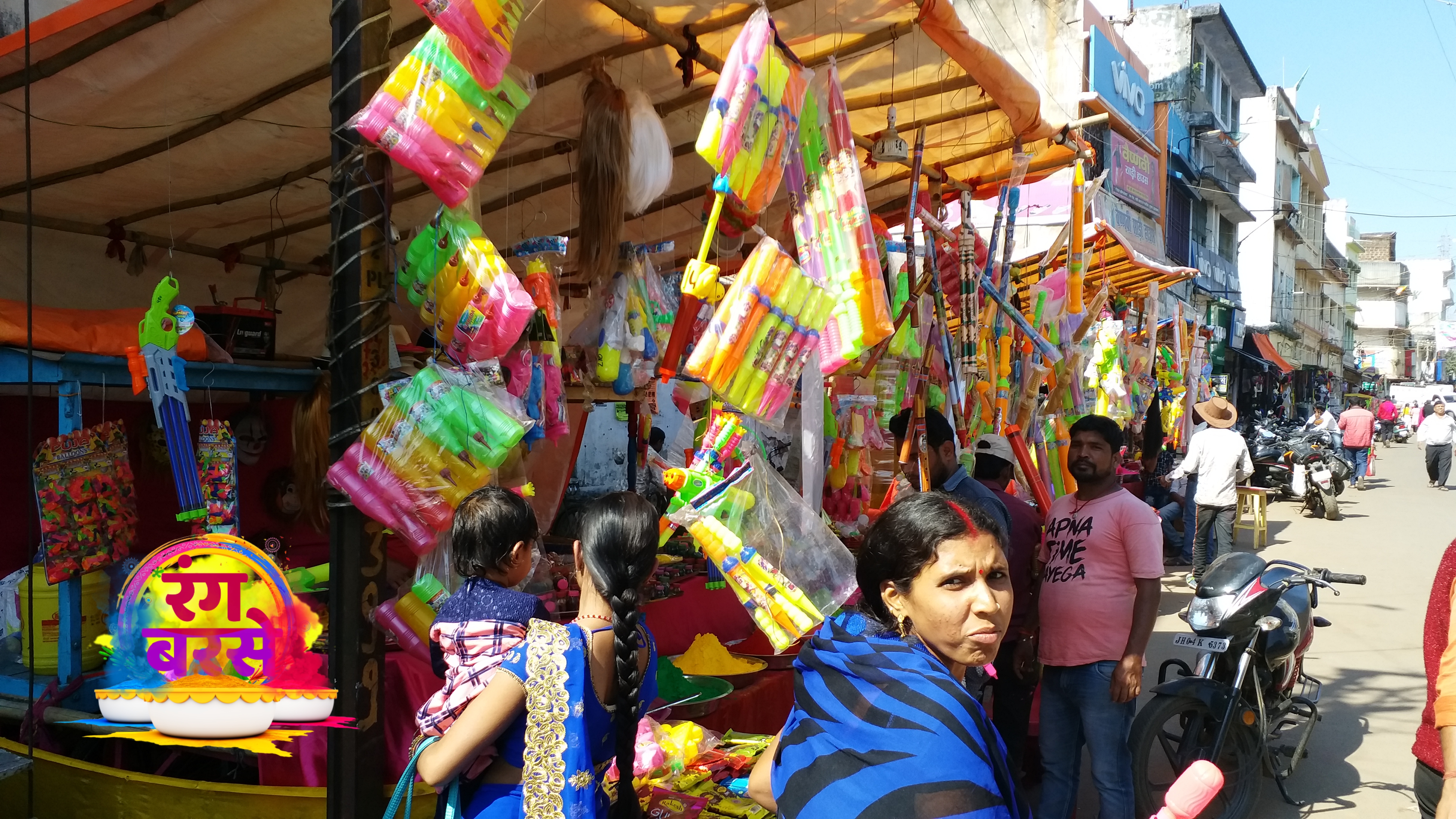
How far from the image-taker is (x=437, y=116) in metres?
2.19

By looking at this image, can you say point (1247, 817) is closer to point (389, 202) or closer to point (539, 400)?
point (539, 400)

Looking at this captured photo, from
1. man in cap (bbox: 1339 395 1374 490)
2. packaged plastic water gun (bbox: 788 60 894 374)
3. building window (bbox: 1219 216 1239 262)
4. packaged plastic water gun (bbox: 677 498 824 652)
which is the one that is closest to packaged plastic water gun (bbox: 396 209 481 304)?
packaged plastic water gun (bbox: 677 498 824 652)

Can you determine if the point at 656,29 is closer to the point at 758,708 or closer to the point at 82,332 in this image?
the point at 82,332

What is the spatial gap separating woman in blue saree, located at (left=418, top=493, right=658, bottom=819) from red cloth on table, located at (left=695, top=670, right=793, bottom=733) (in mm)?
1520

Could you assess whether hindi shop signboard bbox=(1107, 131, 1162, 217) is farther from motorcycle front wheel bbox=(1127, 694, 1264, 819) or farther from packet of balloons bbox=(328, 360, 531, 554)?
packet of balloons bbox=(328, 360, 531, 554)

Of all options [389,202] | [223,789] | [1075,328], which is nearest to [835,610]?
[389,202]

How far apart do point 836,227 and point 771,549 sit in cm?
103

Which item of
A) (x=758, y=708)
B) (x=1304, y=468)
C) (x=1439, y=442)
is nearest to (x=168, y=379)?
(x=758, y=708)

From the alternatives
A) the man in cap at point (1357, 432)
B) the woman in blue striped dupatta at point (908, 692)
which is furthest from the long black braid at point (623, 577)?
the man in cap at point (1357, 432)

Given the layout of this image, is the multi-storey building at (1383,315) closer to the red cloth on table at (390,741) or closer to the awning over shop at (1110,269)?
the awning over shop at (1110,269)

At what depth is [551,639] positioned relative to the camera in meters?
1.80

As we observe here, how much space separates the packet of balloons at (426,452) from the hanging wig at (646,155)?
1.14 m

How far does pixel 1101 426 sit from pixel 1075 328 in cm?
307

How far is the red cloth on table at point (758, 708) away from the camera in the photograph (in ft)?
11.7
